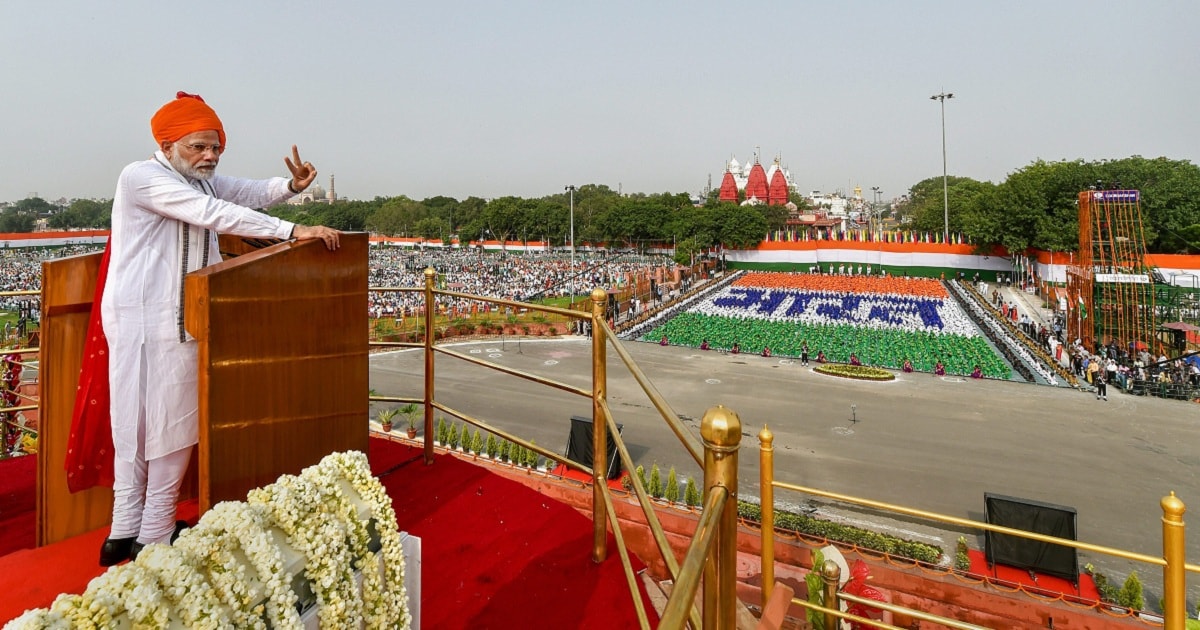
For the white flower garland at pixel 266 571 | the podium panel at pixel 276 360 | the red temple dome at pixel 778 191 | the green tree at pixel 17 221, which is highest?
the red temple dome at pixel 778 191

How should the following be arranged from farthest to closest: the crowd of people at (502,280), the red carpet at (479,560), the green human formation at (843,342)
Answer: the crowd of people at (502,280)
the green human formation at (843,342)
the red carpet at (479,560)

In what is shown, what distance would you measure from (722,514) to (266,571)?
94cm

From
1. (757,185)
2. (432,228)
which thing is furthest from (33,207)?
(757,185)

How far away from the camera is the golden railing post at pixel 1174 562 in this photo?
1772 millimetres

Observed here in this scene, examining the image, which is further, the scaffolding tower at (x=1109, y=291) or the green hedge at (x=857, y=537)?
the scaffolding tower at (x=1109, y=291)

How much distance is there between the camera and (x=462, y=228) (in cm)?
8206

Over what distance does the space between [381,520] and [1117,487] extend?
44.5 feet

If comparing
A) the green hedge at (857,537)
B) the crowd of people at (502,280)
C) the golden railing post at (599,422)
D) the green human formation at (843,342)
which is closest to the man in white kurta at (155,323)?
the golden railing post at (599,422)

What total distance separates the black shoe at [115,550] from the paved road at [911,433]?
9290 millimetres

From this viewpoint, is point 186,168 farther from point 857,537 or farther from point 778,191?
point 778,191

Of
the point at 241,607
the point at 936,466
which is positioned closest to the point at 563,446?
the point at 936,466

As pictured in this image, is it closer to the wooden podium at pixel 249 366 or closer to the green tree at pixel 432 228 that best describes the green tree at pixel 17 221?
the green tree at pixel 432 228

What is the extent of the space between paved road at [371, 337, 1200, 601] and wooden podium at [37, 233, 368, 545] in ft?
29.1

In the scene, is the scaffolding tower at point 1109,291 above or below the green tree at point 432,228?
below
